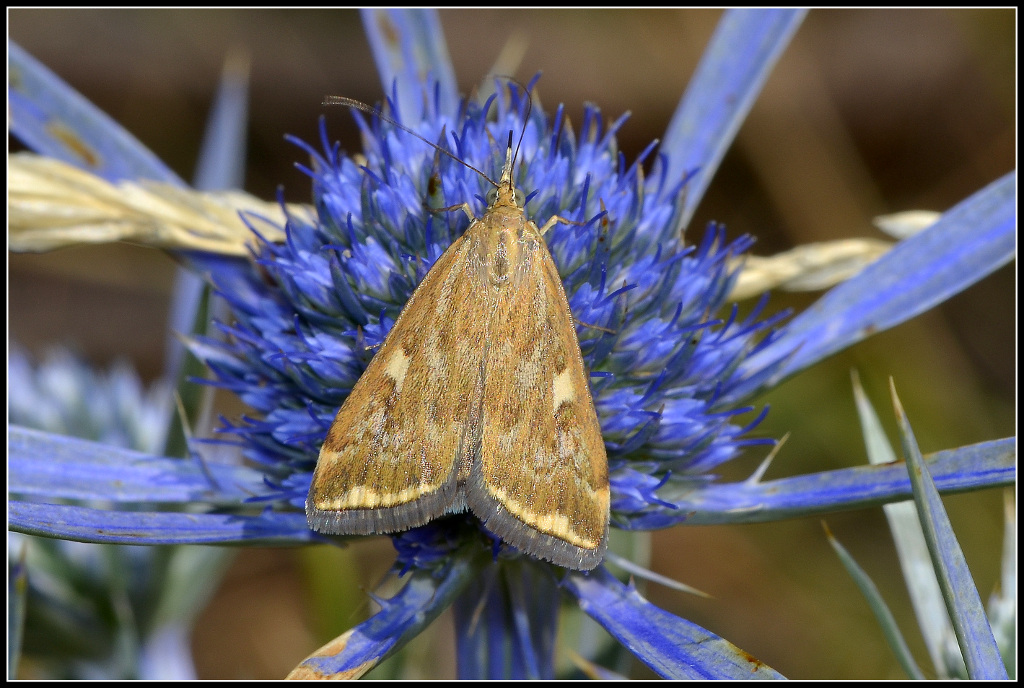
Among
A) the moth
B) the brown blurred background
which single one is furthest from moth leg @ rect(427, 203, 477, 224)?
the brown blurred background

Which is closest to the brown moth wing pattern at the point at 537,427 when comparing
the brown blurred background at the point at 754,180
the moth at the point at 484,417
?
the moth at the point at 484,417

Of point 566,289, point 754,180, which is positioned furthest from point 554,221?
point 754,180

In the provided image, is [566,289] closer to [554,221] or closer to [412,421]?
[554,221]

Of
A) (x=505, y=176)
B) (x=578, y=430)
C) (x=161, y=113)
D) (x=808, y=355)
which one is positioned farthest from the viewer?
(x=161, y=113)

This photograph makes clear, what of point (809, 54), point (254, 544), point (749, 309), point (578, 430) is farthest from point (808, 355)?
point (809, 54)

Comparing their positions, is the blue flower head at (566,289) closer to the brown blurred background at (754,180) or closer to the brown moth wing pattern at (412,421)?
the brown moth wing pattern at (412,421)

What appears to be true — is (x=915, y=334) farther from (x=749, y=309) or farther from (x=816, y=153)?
(x=816, y=153)
